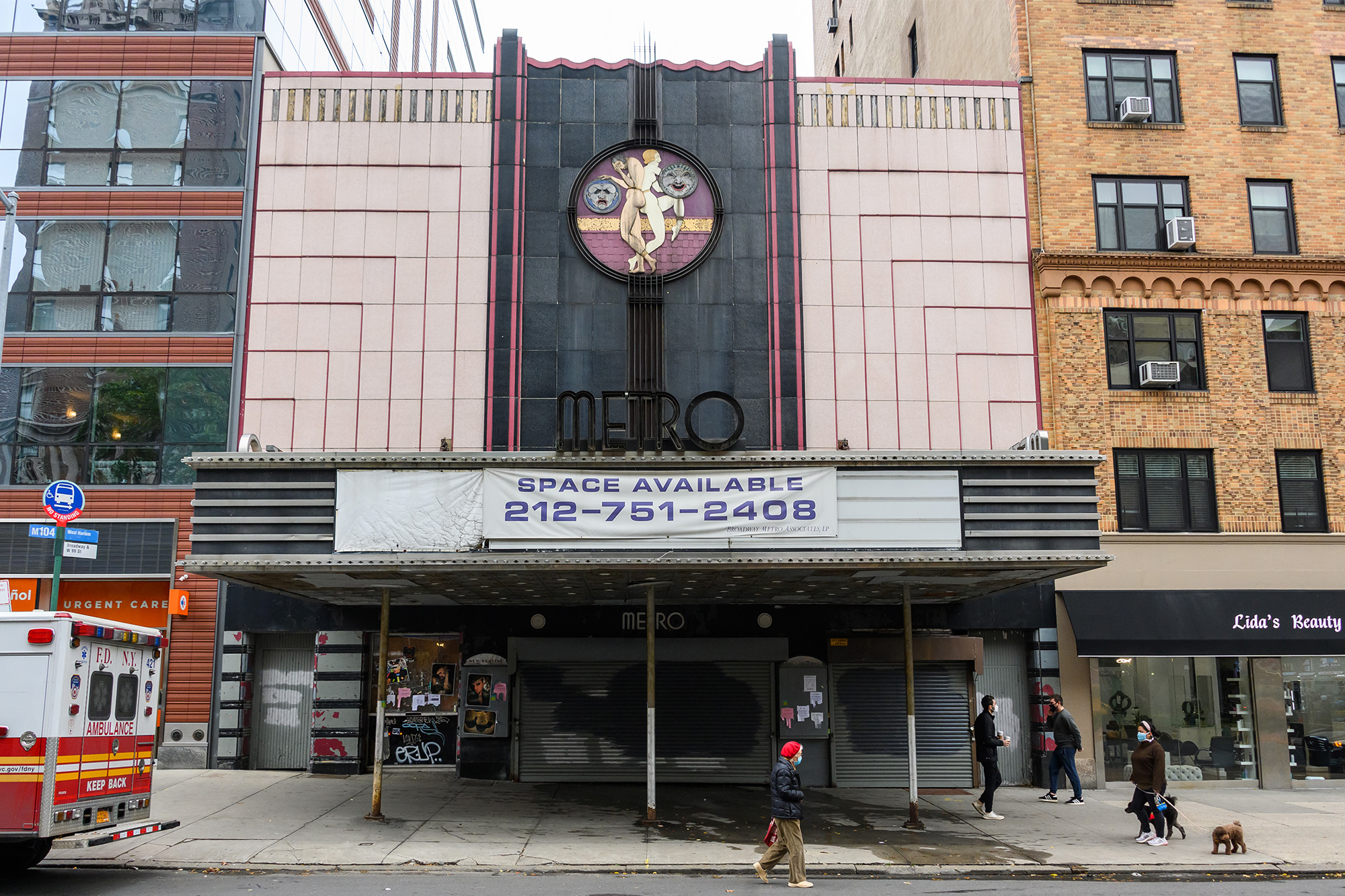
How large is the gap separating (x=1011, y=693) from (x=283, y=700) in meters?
14.4

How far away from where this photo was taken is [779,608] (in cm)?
2178

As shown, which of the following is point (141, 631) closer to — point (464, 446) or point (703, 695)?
point (464, 446)

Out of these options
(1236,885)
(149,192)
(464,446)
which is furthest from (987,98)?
(149,192)

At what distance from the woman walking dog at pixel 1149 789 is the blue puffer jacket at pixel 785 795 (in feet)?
18.6

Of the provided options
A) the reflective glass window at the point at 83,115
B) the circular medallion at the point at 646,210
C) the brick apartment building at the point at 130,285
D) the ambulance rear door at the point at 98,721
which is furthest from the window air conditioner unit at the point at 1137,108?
the ambulance rear door at the point at 98,721

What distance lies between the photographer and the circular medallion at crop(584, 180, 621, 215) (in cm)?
2184

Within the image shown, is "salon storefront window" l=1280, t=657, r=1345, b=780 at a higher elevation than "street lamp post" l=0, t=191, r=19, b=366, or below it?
below

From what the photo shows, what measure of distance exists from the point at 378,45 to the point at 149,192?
14771 millimetres

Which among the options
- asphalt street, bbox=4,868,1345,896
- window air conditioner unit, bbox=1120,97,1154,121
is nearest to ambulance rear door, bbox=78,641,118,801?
asphalt street, bbox=4,868,1345,896

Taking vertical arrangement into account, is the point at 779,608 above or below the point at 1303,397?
below

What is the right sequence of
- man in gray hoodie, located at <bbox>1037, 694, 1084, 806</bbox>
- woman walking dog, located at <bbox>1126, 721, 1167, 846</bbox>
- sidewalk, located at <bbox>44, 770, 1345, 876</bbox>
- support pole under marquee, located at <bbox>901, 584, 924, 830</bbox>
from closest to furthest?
sidewalk, located at <bbox>44, 770, 1345, 876</bbox>
woman walking dog, located at <bbox>1126, 721, 1167, 846</bbox>
support pole under marquee, located at <bbox>901, 584, 924, 830</bbox>
man in gray hoodie, located at <bbox>1037, 694, 1084, 806</bbox>

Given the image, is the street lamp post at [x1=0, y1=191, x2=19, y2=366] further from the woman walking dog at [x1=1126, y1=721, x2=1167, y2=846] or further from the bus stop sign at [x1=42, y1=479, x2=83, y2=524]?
the woman walking dog at [x1=1126, y1=721, x2=1167, y2=846]

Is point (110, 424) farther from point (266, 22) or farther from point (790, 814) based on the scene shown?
point (790, 814)

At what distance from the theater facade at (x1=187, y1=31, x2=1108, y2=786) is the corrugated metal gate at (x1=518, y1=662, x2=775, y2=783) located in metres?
0.05
